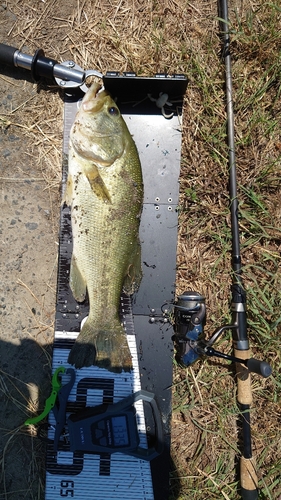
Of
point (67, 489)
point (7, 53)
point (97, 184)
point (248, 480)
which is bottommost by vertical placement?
point (67, 489)

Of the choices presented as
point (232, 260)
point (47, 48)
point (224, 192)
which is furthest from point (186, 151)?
point (47, 48)

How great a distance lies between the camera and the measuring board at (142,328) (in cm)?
254

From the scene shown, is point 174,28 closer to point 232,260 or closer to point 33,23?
point 33,23

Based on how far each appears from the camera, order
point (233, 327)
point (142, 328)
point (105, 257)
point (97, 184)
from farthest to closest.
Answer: point (142, 328)
point (233, 327)
point (105, 257)
point (97, 184)

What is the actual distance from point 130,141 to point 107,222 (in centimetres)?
52

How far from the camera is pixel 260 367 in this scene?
2219 millimetres

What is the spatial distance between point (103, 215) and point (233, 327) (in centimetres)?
113

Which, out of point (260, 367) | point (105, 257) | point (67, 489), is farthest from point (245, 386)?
point (67, 489)

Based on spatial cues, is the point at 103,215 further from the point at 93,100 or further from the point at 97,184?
the point at 93,100

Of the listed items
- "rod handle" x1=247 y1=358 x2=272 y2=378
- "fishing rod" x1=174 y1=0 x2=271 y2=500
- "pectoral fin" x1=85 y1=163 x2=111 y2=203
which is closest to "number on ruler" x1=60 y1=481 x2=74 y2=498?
"fishing rod" x1=174 y1=0 x2=271 y2=500

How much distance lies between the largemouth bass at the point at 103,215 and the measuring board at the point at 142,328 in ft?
0.53

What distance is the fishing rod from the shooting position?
2400 millimetres

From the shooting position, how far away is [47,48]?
2.64m

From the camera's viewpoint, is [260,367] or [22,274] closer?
[260,367]
